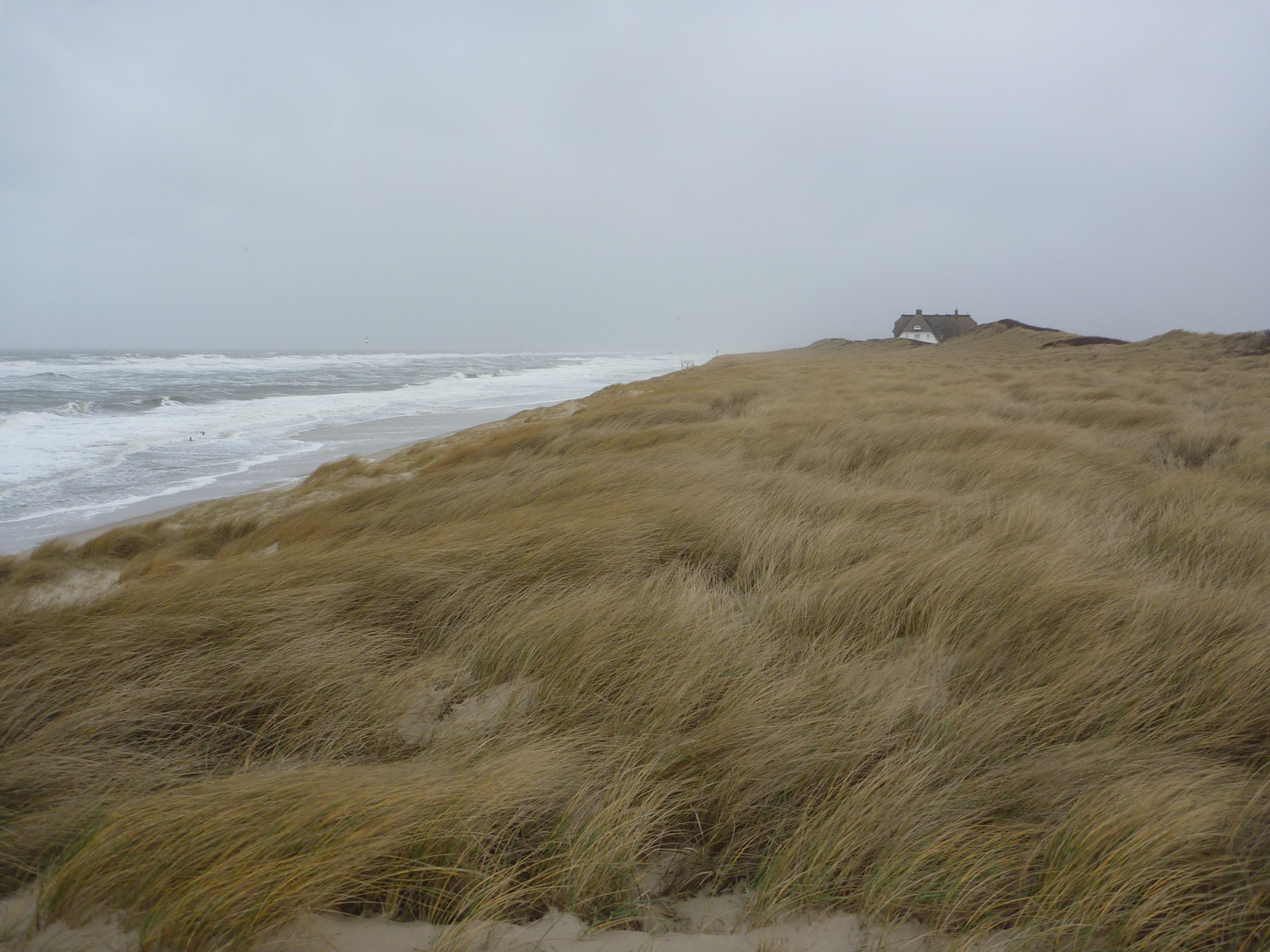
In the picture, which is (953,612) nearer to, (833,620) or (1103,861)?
(833,620)

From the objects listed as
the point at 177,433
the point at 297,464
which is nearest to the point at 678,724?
the point at 297,464

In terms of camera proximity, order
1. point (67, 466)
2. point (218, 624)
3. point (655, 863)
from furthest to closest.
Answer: point (67, 466) → point (218, 624) → point (655, 863)

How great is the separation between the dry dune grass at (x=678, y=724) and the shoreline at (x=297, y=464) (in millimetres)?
4700

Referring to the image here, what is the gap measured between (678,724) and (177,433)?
48.4 feet

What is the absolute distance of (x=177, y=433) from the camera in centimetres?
1230

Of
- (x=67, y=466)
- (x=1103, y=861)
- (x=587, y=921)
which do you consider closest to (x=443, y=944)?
(x=587, y=921)

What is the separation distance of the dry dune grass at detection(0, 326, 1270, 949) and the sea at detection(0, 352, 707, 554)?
567cm

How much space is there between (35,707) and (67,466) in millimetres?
10234

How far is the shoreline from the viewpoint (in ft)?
18.7

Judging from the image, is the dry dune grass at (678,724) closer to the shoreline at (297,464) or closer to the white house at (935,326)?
the shoreline at (297,464)

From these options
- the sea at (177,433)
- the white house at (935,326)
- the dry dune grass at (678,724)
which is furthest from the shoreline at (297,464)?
the white house at (935,326)

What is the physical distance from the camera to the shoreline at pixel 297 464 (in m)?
5.71

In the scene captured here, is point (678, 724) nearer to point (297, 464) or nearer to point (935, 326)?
point (297, 464)

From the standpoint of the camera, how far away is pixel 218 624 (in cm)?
201
